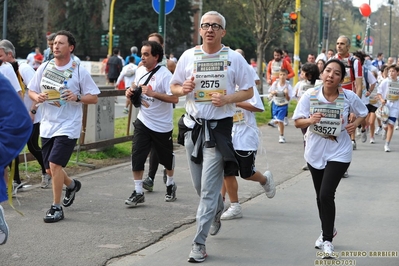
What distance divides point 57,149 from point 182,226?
1519 mm

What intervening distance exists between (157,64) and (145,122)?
27.7 inches

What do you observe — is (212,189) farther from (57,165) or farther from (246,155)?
(57,165)

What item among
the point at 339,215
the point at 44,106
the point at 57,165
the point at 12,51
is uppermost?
the point at 12,51

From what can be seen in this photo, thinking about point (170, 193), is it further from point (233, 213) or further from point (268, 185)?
point (268, 185)

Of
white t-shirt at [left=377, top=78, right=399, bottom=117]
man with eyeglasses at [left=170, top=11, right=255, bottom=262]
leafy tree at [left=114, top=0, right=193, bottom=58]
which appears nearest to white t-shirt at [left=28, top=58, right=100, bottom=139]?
man with eyeglasses at [left=170, top=11, right=255, bottom=262]

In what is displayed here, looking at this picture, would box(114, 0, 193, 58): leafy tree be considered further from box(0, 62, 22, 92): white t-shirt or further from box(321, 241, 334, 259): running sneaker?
box(321, 241, 334, 259): running sneaker

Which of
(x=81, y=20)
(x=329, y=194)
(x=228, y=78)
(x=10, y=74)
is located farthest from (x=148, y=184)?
(x=81, y=20)

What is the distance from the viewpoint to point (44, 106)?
7.57 metres

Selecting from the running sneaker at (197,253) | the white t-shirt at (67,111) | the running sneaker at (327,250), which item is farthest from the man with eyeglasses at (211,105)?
the white t-shirt at (67,111)

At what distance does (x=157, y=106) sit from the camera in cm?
830

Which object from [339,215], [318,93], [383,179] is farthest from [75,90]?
[383,179]

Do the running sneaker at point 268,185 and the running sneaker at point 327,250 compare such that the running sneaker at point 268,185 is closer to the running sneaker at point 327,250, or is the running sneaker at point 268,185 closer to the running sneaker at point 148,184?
the running sneaker at point 148,184

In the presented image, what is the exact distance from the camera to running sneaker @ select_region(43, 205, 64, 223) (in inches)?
282

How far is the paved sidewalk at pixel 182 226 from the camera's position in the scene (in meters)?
6.08
